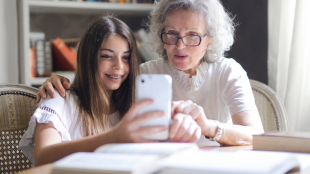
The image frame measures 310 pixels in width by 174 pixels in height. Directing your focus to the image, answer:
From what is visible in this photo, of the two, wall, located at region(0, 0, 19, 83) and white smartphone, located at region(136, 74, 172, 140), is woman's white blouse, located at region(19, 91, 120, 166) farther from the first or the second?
wall, located at region(0, 0, 19, 83)

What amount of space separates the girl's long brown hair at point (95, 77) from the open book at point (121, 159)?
0.52 meters

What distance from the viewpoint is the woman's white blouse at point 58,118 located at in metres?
0.99

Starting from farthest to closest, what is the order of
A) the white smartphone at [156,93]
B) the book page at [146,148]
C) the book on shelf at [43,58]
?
the book on shelf at [43,58] < the white smartphone at [156,93] < the book page at [146,148]

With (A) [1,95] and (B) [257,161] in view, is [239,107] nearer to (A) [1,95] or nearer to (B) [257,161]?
(B) [257,161]

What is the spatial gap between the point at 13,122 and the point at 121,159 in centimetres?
78

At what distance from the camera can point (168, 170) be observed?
552 millimetres

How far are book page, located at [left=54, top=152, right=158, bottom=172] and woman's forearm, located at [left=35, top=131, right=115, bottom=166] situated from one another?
0.15 meters

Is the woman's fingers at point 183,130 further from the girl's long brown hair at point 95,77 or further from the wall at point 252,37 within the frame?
the wall at point 252,37

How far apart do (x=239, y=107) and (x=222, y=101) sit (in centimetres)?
19

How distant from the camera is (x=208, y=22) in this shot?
135 centimetres

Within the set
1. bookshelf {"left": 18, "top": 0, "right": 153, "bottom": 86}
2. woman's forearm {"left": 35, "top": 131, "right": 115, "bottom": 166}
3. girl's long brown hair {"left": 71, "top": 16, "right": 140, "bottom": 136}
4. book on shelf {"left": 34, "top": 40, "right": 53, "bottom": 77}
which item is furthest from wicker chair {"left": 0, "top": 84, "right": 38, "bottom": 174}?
book on shelf {"left": 34, "top": 40, "right": 53, "bottom": 77}

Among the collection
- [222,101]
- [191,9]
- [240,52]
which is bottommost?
[222,101]

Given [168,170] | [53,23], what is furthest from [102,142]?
[53,23]

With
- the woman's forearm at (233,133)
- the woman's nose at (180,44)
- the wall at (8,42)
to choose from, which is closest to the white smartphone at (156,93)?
the woman's forearm at (233,133)
